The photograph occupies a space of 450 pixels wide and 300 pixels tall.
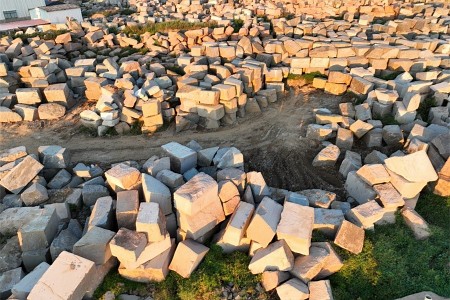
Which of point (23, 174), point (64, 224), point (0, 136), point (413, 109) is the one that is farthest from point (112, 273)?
point (413, 109)

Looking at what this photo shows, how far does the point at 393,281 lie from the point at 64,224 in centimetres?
592

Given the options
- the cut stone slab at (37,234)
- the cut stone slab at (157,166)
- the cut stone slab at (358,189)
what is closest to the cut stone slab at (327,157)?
the cut stone slab at (358,189)

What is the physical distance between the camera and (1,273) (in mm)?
6164

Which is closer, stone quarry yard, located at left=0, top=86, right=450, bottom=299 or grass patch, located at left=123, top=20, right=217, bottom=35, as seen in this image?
stone quarry yard, located at left=0, top=86, right=450, bottom=299

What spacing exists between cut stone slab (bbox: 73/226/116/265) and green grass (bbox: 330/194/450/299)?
3732 millimetres

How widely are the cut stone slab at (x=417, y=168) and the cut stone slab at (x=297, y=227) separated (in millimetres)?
2342

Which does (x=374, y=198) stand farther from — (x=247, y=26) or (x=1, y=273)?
(x=247, y=26)

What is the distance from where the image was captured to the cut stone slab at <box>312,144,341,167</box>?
357 inches

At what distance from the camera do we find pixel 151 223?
5910 millimetres

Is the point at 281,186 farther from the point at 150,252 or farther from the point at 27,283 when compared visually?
the point at 27,283

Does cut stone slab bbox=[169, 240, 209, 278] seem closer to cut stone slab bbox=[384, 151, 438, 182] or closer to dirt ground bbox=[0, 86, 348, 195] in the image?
dirt ground bbox=[0, 86, 348, 195]

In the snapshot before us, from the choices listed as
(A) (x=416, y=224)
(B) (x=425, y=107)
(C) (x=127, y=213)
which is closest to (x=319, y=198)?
(A) (x=416, y=224)

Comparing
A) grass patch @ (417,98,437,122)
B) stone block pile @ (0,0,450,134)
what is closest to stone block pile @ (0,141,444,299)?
stone block pile @ (0,0,450,134)

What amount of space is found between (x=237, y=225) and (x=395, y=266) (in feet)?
9.17
